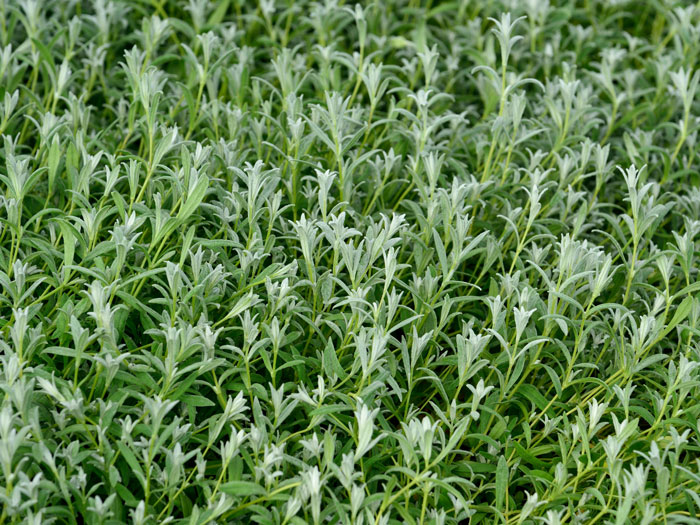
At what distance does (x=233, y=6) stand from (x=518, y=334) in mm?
2211

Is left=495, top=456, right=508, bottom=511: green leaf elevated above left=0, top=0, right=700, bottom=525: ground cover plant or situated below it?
below

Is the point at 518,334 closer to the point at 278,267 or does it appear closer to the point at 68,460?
the point at 278,267

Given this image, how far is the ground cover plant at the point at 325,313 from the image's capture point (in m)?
1.75

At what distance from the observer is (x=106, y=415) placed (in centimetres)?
174

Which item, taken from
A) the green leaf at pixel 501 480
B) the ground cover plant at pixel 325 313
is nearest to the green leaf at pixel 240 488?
the ground cover plant at pixel 325 313

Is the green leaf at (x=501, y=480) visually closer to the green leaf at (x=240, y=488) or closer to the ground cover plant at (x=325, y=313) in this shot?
the ground cover plant at (x=325, y=313)

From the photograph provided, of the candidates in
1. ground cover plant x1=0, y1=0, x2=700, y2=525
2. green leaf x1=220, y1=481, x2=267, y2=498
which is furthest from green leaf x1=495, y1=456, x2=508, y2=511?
green leaf x1=220, y1=481, x2=267, y2=498

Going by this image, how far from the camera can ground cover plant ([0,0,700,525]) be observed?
1.75 metres

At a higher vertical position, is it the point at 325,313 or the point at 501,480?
the point at 325,313

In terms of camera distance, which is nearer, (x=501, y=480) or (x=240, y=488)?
(x=240, y=488)

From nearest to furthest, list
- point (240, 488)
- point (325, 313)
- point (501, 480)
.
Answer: point (240, 488)
point (501, 480)
point (325, 313)

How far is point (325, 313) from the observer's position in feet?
6.85

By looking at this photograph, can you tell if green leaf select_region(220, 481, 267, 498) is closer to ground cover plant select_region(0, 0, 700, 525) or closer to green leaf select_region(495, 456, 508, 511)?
ground cover plant select_region(0, 0, 700, 525)

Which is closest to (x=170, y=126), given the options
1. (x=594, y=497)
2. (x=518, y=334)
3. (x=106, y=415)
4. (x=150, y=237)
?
(x=150, y=237)
